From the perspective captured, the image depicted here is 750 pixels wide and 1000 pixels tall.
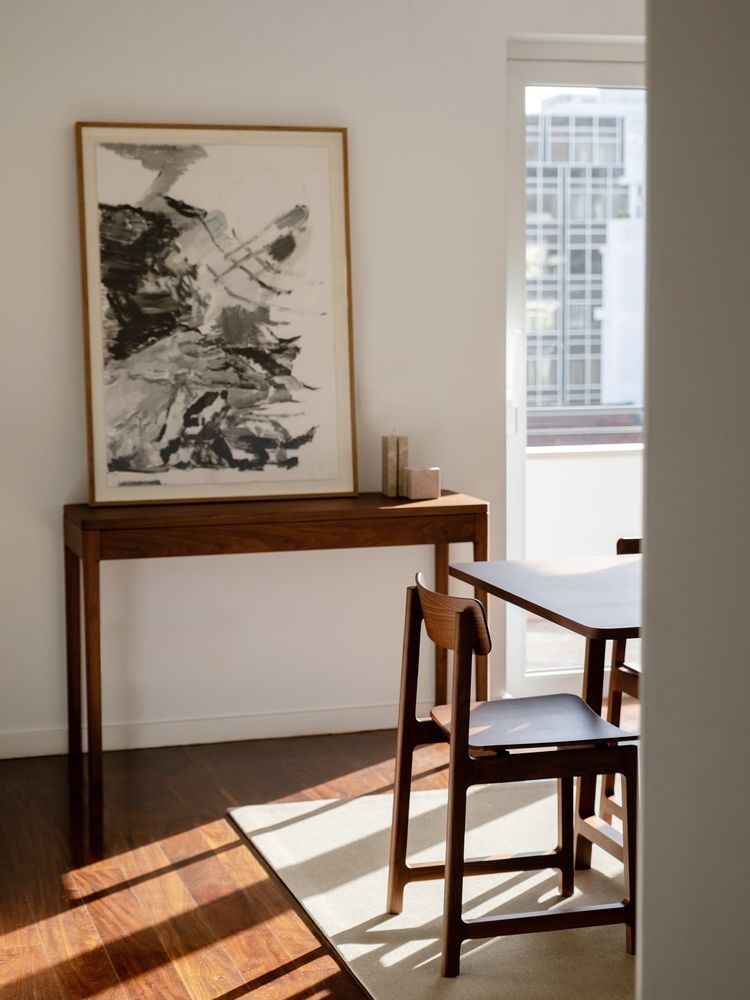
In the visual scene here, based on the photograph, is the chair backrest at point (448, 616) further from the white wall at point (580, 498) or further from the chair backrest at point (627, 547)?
the white wall at point (580, 498)

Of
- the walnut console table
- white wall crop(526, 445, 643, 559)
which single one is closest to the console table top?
the walnut console table

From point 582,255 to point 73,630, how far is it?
7.74 ft

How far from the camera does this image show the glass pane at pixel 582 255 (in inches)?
179

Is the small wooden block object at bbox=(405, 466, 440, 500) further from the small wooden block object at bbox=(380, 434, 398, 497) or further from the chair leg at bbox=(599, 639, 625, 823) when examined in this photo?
the chair leg at bbox=(599, 639, 625, 823)

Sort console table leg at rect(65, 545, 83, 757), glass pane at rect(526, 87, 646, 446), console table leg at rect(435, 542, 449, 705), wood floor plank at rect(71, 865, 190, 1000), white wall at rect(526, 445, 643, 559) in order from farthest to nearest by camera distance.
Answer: white wall at rect(526, 445, 643, 559) → glass pane at rect(526, 87, 646, 446) → console table leg at rect(435, 542, 449, 705) → console table leg at rect(65, 545, 83, 757) → wood floor plank at rect(71, 865, 190, 1000)

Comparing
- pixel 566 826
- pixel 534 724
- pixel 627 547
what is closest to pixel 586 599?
pixel 534 724

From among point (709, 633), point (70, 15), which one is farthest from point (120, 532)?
point (709, 633)

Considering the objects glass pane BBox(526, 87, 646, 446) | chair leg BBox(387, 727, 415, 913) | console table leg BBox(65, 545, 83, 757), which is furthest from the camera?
glass pane BBox(526, 87, 646, 446)

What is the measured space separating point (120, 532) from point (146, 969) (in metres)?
1.50

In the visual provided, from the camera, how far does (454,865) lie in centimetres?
239

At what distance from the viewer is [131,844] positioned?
322cm

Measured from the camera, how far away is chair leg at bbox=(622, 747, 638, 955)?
2424 millimetres

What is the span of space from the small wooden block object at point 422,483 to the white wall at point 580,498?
0.67m

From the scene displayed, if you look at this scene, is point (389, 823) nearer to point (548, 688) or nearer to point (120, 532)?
point (120, 532)
